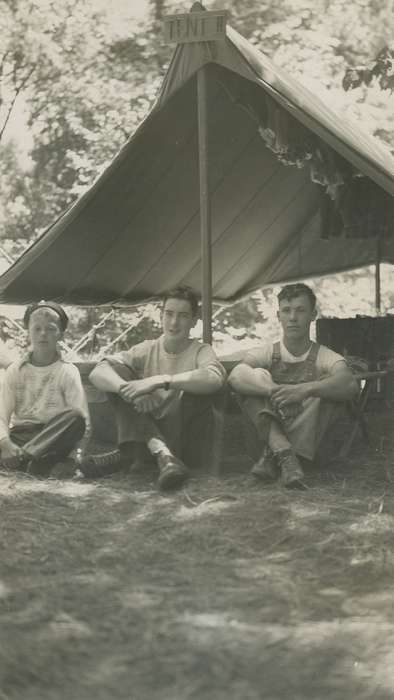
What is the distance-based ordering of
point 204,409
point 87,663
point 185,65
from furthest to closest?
point 185,65 → point 204,409 → point 87,663

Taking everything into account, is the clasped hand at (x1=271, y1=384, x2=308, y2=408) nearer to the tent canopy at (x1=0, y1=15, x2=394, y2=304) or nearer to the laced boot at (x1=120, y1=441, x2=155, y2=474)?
the laced boot at (x1=120, y1=441, x2=155, y2=474)

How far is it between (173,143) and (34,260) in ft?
4.15

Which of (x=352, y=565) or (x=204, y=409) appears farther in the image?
(x=204, y=409)

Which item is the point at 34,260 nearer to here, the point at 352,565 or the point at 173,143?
the point at 173,143

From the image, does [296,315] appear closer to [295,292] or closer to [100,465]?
[295,292]

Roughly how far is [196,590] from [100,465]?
6.38 feet

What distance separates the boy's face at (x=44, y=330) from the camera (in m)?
5.12

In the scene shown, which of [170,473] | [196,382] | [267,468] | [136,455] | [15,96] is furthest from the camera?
[15,96]

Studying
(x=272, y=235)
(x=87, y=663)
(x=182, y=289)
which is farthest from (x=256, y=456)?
(x=272, y=235)

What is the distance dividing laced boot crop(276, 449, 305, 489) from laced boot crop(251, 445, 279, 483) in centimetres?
5

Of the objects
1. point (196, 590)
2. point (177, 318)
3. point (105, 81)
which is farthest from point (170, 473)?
point (105, 81)

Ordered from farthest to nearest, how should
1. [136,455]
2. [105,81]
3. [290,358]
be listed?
[105,81] → [290,358] → [136,455]

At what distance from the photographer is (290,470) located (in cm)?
457

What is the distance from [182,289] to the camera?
16.7ft
